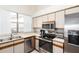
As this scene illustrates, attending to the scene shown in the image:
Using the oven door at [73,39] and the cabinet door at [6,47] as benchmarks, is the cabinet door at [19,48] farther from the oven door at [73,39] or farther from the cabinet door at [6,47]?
the oven door at [73,39]

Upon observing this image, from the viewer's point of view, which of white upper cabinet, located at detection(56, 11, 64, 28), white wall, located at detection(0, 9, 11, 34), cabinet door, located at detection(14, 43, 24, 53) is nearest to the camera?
white upper cabinet, located at detection(56, 11, 64, 28)

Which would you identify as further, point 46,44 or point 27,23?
point 27,23

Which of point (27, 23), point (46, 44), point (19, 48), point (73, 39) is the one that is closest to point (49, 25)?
point (46, 44)

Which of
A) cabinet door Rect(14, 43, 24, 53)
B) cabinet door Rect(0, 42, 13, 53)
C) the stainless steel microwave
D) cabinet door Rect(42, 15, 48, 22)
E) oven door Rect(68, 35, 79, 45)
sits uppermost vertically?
cabinet door Rect(42, 15, 48, 22)

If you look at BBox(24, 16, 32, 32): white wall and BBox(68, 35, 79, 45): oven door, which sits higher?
BBox(24, 16, 32, 32): white wall

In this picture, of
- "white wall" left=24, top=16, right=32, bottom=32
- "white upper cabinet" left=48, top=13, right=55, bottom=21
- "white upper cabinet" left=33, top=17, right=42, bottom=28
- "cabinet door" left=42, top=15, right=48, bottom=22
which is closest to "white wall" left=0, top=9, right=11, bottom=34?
"white wall" left=24, top=16, right=32, bottom=32

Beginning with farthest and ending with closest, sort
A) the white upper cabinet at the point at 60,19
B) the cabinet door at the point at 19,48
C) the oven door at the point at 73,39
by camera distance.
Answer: the cabinet door at the point at 19,48 < the white upper cabinet at the point at 60,19 < the oven door at the point at 73,39

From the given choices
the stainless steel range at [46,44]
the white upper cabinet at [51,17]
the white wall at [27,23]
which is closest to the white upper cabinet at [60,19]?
the white upper cabinet at [51,17]

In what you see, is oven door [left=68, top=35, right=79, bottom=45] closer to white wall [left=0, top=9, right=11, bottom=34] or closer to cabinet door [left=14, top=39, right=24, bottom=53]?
cabinet door [left=14, top=39, right=24, bottom=53]

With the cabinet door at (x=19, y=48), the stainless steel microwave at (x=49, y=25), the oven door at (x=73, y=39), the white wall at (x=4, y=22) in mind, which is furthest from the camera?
the white wall at (x=4, y=22)

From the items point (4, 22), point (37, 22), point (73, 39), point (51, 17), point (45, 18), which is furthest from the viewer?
point (37, 22)

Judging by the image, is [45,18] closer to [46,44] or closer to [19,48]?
[46,44]
